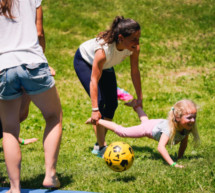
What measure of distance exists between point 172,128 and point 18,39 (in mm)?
2601

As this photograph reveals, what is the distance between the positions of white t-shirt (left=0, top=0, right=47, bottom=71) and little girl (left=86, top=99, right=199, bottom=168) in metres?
2.23

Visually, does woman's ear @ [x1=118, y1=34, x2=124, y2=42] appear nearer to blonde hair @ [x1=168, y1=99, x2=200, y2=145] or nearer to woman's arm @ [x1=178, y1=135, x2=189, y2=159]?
blonde hair @ [x1=168, y1=99, x2=200, y2=145]

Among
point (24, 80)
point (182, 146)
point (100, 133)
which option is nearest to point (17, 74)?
point (24, 80)

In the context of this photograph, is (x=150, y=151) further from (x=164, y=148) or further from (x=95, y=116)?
(x=95, y=116)

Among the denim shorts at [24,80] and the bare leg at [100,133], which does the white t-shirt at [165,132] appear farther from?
the denim shorts at [24,80]

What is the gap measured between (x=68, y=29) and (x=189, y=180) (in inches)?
464

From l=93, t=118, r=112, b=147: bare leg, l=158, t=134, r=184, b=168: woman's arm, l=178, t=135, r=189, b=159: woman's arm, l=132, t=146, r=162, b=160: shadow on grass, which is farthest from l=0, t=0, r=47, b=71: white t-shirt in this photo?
l=132, t=146, r=162, b=160: shadow on grass

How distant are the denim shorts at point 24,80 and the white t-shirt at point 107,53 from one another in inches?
→ 69.7

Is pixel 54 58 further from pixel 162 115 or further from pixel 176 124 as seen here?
pixel 176 124

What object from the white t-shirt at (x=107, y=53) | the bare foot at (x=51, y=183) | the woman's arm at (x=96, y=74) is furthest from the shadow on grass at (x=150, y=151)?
the bare foot at (x=51, y=183)

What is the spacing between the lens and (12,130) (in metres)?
4.00

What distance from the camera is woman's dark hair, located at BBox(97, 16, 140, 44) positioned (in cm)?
529

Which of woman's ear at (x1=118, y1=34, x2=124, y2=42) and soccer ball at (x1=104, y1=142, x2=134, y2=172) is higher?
woman's ear at (x1=118, y1=34, x2=124, y2=42)

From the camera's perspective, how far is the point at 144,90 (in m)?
11.1
